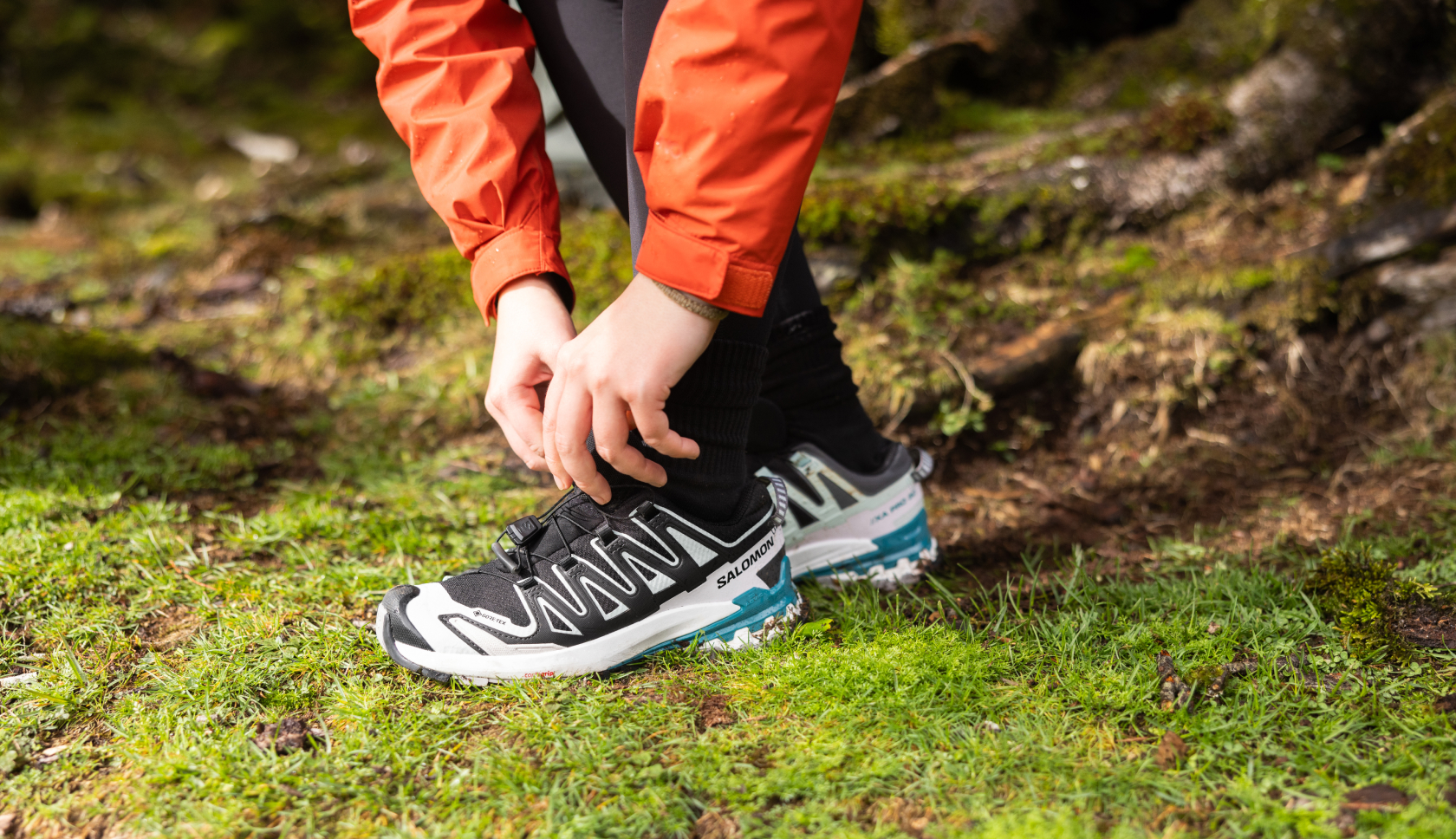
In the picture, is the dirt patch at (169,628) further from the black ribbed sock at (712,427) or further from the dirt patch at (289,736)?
the black ribbed sock at (712,427)

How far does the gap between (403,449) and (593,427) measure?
5.88 ft

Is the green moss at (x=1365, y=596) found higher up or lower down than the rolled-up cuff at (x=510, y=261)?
lower down

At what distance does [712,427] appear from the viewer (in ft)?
5.19

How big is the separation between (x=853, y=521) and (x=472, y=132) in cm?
122

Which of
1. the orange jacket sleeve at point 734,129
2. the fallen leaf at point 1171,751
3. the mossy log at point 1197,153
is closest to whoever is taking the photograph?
the orange jacket sleeve at point 734,129

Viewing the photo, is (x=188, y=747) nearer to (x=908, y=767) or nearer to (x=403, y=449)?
(x=908, y=767)

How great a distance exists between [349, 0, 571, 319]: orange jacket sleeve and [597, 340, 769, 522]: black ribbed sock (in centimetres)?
32

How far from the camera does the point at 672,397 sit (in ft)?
5.03

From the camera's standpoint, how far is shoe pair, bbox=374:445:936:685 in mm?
1642

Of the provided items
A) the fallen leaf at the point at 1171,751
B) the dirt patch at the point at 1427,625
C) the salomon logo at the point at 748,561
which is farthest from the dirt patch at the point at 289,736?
the dirt patch at the point at 1427,625

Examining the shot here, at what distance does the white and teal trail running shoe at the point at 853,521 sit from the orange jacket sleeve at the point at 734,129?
32.9 inches

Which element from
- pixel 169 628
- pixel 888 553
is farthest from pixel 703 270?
pixel 169 628

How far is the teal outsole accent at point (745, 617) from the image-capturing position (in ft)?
5.72

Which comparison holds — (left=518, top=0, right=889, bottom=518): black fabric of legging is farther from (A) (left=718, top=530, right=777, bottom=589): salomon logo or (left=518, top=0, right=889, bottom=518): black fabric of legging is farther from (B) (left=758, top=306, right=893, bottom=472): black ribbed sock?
(A) (left=718, top=530, right=777, bottom=589): salomon logo
